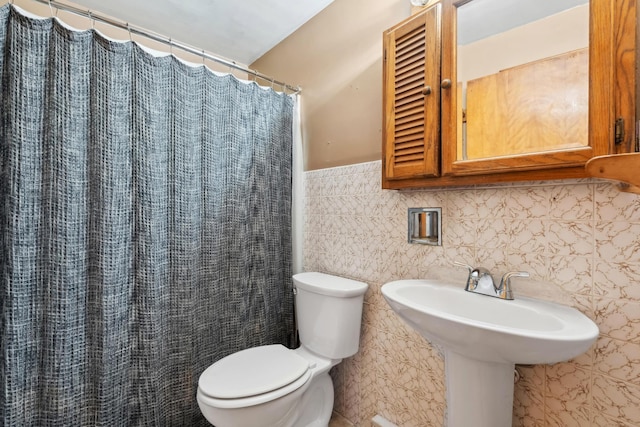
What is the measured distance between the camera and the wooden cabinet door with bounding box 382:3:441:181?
1054mm

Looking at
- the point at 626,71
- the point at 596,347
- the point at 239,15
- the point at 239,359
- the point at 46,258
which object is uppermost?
the point at 239,15

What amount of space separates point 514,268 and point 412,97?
74 cm

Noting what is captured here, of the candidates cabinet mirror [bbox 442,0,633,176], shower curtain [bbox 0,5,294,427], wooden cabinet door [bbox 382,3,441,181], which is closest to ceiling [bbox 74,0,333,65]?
shower curtain [bbox 0,5,294,427]

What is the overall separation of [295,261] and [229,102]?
3.27ft

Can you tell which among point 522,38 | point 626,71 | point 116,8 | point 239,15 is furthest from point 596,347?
point 116,8

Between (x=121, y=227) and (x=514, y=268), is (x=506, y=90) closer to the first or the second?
(x=514, y=268)

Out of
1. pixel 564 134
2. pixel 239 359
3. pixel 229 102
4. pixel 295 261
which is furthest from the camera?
pixel 295 261

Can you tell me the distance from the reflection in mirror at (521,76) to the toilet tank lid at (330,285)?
28.7 inches

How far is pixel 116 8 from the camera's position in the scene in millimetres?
1665

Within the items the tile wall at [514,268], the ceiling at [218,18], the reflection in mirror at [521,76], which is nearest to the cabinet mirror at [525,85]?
the reflection in mirror at [521,76]

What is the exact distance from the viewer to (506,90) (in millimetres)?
947

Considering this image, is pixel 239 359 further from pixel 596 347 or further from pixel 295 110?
pixel 295 110

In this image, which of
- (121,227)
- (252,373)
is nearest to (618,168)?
(252,373)

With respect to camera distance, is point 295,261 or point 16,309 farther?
point 295,261
